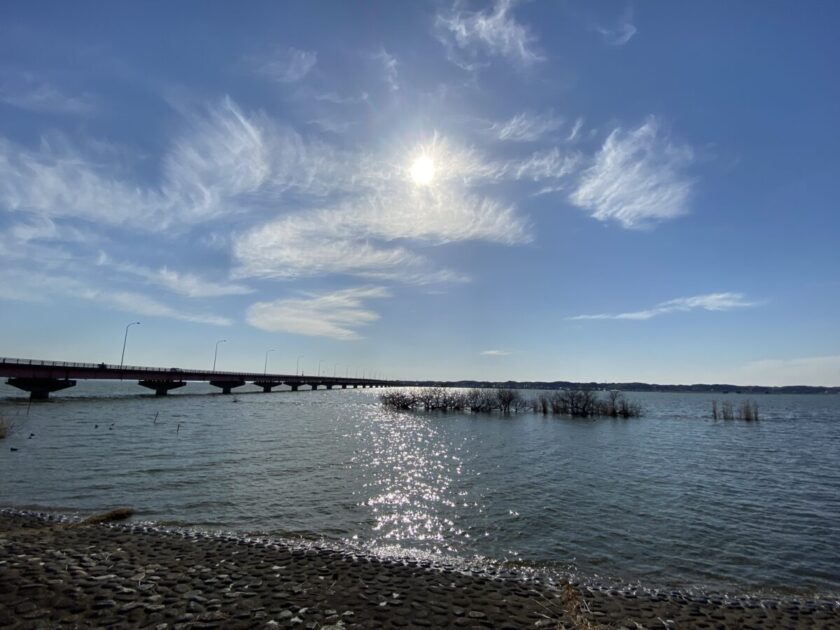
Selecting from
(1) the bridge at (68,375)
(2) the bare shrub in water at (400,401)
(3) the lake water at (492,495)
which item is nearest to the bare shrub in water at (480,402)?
(2) the bare shrub in water at (400,401)

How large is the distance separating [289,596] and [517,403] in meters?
78.2

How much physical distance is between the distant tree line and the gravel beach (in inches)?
2626

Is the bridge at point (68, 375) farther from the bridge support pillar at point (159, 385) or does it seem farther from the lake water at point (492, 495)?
the lake water at point (492, 495)

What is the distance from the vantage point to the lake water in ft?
46.3

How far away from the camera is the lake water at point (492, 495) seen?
1410 centimetres

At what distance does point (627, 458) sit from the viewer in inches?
1313

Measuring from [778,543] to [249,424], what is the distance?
155 ft

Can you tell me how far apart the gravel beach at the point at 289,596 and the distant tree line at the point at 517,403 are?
66698mm

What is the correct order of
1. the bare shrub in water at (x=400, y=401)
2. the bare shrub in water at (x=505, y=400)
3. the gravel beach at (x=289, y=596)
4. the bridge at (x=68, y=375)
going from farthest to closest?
the bare shrub in water at (x=400, y=401), the bare shrub in water at (x=505, y=400), the bridge at (x=68, y=375), the gravel beach at (x=289, y=596)

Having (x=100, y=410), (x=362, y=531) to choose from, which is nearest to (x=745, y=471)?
(x=362, y=531)

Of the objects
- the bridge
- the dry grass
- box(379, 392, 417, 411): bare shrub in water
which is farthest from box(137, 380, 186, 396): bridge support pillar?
the dry grass

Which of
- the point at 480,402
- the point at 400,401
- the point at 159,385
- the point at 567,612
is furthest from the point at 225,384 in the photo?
the point at 567,612

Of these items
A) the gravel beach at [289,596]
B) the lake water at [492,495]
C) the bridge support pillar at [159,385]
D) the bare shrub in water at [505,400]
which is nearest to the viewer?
the gravel beach at [289,596]

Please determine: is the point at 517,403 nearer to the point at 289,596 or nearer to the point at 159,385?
the point at 289,596
